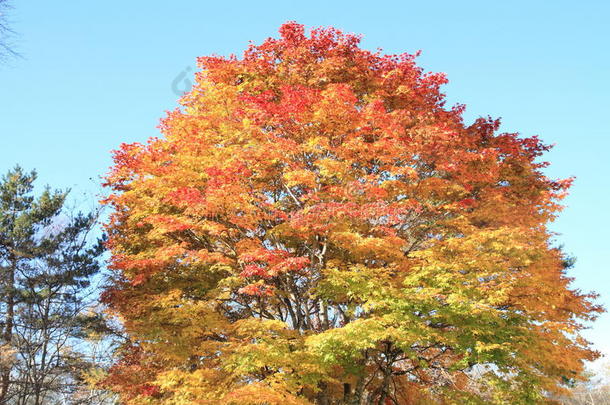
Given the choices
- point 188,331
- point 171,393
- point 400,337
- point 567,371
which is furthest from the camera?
point 171,393

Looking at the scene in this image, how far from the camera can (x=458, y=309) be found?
10141 millimetres

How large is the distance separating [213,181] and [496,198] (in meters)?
8.18

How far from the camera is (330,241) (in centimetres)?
1249

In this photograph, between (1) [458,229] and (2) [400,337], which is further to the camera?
(1) [458,229]

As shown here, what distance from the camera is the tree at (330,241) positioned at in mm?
10562

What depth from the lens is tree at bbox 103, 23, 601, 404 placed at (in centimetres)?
1056

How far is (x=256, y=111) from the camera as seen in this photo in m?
12.8

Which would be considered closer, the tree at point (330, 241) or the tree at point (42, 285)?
the tree at point (330, 241)

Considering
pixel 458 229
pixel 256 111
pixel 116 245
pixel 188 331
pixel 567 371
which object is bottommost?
pixel 567 371

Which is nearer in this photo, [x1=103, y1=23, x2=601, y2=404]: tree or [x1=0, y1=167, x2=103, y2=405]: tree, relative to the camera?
[x1=103, y1=23, x2=601, y2=404]: tree

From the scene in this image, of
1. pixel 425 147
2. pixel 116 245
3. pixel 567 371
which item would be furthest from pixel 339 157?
pixel 567 371

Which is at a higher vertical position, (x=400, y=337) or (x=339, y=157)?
(x=339, y=157)

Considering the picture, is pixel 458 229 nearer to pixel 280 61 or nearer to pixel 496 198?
pixel 496 198

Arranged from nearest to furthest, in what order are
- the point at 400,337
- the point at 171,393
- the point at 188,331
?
the point at 400,337
the point at 188,331
the point at 171,393
